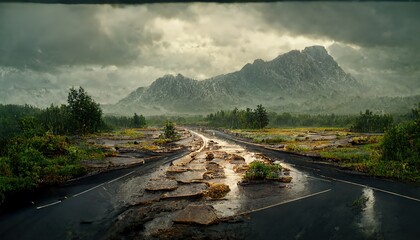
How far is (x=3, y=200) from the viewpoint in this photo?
1820 cm

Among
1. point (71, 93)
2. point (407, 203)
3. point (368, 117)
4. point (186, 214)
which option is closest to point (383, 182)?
point (407, 203)

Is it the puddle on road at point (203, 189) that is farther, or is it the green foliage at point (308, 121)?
the green foliage at point (308, 121)

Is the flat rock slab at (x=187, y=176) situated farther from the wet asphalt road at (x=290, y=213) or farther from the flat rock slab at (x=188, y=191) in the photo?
the wet asphalt road at (x=290, y=213)

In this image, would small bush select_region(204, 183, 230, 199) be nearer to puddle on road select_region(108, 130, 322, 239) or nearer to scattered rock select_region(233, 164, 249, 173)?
puddle on road select_region(108, 130, 322, 239)

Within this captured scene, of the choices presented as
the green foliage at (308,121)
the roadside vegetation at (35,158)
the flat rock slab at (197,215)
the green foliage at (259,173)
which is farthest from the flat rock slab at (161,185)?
the green foliage at (308,121)

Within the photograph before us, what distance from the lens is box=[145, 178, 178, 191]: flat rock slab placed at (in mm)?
21370

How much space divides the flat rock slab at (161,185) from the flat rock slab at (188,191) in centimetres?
57

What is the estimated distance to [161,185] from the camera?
73.6 ft

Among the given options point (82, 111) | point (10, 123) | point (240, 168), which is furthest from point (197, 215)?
point (10, 123)

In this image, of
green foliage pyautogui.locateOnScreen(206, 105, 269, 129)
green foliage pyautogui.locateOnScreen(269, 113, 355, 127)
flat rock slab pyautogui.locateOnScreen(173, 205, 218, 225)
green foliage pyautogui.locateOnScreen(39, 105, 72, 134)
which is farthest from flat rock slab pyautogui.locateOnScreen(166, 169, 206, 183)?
green foliage pyautogui.locateOnScreen(269, 113, 355, 127)

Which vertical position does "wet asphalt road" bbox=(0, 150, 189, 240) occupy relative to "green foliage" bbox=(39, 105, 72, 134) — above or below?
below

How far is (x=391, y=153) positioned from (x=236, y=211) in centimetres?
2070

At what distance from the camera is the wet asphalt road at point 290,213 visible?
45.5 ft

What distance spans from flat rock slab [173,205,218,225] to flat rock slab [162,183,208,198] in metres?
2.90
